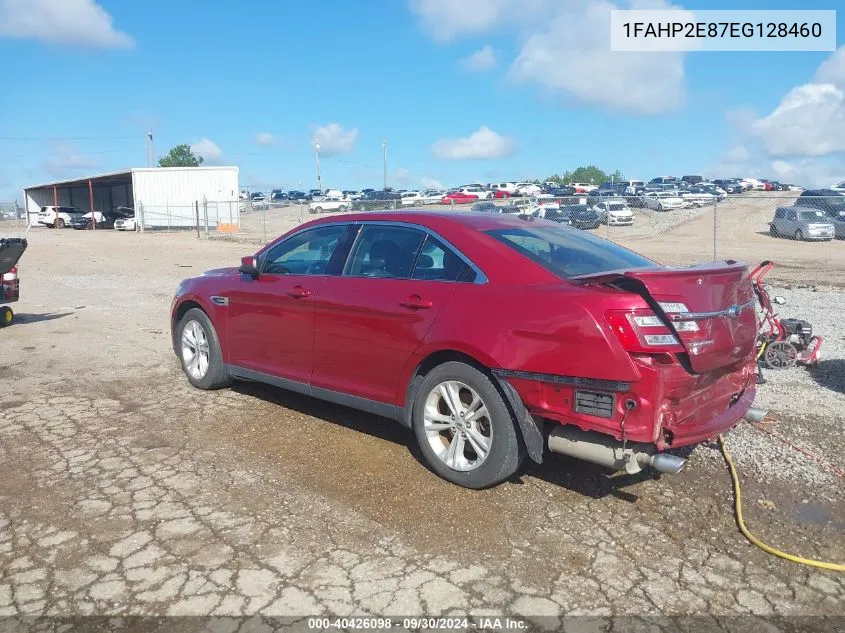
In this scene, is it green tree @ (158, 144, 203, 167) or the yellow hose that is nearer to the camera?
the yellow hose

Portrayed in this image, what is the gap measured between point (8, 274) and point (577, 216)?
840 inches

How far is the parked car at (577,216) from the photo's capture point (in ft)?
87.6

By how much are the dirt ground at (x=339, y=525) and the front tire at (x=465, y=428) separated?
154 millimetres

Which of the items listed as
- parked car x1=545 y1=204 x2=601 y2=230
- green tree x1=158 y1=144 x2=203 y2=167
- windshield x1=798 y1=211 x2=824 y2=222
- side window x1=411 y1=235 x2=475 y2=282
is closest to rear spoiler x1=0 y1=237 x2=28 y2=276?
side window x1=411 y1=235 x2=475 y2=282

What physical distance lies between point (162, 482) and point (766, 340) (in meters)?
5.24

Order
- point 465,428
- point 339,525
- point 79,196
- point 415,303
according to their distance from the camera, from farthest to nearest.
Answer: point 79,196
point 415,303
point 465,428
point 339,525

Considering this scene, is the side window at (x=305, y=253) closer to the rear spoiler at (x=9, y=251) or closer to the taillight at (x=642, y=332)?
the taillight at (x=642, y=332)

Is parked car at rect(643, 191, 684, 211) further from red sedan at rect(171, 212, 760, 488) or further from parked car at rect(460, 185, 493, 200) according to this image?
red sedan at rect(171, 212, 760, 488)

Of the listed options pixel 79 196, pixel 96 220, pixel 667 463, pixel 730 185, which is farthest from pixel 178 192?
pixel 730 185

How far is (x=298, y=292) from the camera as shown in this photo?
5.27 meters

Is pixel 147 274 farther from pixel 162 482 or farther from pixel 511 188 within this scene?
pixel 511 188

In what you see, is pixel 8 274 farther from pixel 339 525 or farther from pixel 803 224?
pixel 803 224

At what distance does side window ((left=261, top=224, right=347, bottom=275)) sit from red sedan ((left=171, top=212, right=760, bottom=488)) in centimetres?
1

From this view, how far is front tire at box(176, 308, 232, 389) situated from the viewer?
6137 millimetres
